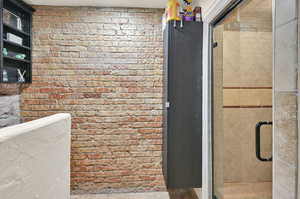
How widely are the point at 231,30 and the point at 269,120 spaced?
31.7 inches

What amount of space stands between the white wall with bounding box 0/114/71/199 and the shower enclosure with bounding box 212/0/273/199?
46.4 inches

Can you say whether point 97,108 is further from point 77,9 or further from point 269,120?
point 269,120

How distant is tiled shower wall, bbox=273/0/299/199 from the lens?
2.85 ft

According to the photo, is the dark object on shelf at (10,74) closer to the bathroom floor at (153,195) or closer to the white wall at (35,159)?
the white wall at (35,159)

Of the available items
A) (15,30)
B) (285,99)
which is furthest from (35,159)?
(15,30)

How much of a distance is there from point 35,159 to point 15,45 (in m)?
1.96

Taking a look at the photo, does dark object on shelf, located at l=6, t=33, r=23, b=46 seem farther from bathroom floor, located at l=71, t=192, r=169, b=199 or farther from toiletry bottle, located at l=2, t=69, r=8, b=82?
bathroom floor, located at l=71, t=192, r=169, b=199

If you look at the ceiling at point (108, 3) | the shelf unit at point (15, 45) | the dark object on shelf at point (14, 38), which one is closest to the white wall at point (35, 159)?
the shelf unit at point (15, 45)

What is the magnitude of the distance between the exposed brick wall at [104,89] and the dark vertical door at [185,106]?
2.22 feet

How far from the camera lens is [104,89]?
279 cm

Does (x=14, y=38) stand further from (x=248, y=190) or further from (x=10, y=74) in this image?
(x=248, y=190)

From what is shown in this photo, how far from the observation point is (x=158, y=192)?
2.82 metres

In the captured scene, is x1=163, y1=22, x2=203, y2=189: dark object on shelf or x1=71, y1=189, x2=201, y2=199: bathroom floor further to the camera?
x1=71, y1=189, x2=201, y2=199: bathroom floor

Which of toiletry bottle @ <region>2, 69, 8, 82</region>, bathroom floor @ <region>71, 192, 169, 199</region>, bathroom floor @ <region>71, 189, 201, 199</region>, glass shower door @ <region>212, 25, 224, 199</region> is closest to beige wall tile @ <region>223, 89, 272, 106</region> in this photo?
glass shower door @ <region>212, 25, 224, 199</region>
